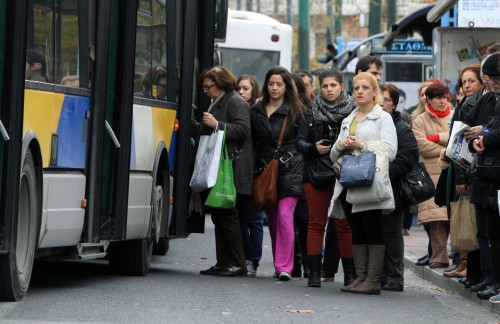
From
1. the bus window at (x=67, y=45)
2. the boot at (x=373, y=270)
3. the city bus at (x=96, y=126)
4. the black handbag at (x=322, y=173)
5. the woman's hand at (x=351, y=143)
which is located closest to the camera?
the city bus at (x=96, y=126)

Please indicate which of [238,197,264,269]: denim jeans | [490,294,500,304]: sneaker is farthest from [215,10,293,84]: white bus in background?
[490,294,500,304]: sneaker

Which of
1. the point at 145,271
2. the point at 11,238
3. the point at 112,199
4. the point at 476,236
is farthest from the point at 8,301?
the point at 476,236

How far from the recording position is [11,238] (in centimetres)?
905

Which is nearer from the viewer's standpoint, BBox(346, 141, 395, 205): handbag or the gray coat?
BBox(346, 141, 395, 205): handbag

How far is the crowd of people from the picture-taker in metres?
11.1

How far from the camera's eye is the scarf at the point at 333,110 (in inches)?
474

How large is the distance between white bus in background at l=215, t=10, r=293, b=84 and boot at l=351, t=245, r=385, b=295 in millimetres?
16004

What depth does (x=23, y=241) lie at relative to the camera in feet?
31.5

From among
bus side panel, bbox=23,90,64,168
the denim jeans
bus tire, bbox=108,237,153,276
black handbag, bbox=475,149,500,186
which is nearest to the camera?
bus side panel, bbox=23,90,64,168

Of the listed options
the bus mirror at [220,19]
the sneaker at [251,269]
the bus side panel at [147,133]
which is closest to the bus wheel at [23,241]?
the bus side panel at [147,133]

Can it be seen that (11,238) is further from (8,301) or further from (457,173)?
(457,173)

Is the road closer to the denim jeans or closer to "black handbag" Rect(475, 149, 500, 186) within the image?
the denim jeans

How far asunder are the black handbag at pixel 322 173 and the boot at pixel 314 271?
0.57 m

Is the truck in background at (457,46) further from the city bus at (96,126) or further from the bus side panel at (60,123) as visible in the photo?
the bus side panel at (60,123)
